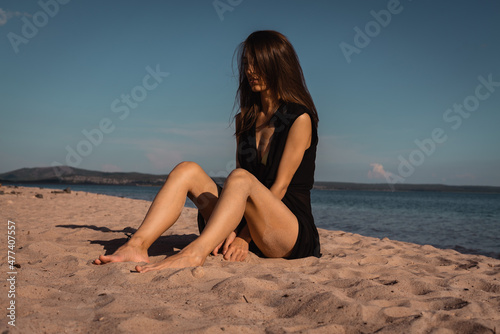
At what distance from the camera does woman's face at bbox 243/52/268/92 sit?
2794 mm

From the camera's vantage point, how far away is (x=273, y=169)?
2826 millimetres

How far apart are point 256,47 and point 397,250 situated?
101 inches

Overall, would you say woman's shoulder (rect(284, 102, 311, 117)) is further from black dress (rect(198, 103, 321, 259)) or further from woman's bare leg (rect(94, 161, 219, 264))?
woman's bare leg (rect(94, 161, 219, 264))

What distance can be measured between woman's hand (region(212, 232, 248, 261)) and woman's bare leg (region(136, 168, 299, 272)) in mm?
170

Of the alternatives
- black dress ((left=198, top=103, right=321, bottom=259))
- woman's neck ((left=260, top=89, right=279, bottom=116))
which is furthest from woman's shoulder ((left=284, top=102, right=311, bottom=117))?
woman's neck ((left=260, top=89, right=279, bottom=116))

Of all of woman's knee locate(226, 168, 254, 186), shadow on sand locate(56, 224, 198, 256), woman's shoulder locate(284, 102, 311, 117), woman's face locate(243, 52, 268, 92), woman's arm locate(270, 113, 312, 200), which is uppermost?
woman's face locate(243, 52, 268, 92)

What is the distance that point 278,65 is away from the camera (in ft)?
9.20

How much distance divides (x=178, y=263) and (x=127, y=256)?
387mm

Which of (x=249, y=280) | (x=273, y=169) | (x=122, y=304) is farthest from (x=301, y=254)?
(x=122, y=304)

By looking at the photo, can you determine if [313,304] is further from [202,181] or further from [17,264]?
[17,264]
